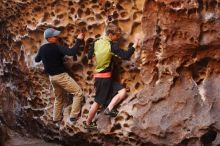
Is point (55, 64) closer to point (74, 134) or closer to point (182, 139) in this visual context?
point (74, 134)

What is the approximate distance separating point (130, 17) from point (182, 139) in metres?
1.43

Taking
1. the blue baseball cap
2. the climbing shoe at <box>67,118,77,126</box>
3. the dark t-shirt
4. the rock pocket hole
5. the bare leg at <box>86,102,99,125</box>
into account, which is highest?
the blue baseball cap

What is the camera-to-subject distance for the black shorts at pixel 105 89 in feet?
19.3

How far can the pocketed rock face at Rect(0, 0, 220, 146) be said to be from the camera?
545cm

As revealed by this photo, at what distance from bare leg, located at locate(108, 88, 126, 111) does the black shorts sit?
0.05 metres

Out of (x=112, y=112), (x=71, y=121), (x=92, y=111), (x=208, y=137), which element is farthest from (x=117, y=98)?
(x=208, y=137)

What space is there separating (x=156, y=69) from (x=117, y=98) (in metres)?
0.56

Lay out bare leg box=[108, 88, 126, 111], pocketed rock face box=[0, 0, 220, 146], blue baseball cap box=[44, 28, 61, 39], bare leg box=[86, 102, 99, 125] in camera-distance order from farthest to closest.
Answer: blue baseball cap box=[44, 28, 61, 39] < bare leg box=[86, 102, 99, 125] < bare leg box=[108, 88, 126, 111] < pocketed rock face box=[0, 0, 220, 146]

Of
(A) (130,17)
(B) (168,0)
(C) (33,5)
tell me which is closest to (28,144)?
(C) (33,5)


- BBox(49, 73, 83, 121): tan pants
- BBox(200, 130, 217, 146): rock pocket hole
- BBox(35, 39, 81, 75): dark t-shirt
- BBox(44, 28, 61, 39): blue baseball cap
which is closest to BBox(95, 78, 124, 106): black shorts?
BBox(49, 73, 83, 121): tan pants

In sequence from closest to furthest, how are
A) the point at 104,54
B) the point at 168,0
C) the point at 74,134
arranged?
the point at 168,0 → the point at 104,54 → the point at 74,134

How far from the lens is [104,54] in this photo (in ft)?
19.1

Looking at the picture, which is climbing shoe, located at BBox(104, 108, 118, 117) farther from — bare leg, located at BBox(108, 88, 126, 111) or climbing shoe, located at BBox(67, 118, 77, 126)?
climbing shoe, located at BBox(67, 118, 77, 126)

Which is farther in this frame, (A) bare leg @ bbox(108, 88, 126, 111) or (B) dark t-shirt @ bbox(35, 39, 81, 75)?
(B) dark t-shirt @ bbox(35, 39, 81, 75)
